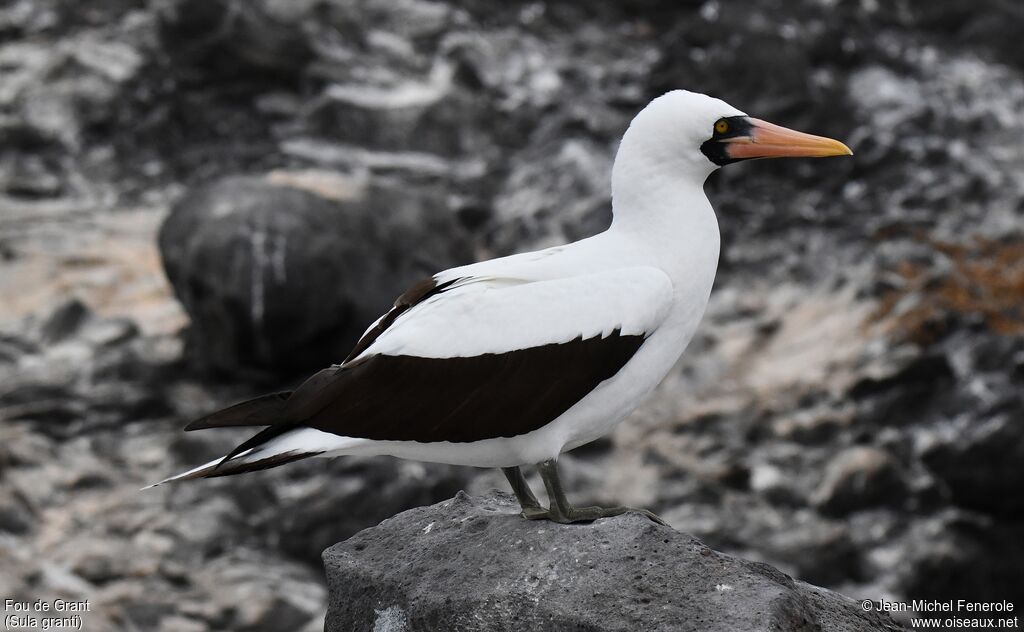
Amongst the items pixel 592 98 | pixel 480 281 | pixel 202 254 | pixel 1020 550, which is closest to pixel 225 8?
pixel 592 98

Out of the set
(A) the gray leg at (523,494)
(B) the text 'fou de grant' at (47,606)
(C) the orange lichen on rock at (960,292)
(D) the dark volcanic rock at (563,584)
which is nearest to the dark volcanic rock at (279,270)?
(B) the text 'fou de grant' at (47,606)

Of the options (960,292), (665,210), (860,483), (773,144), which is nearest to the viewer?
(665,210)

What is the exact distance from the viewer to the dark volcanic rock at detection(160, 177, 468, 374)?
1217 centimetres

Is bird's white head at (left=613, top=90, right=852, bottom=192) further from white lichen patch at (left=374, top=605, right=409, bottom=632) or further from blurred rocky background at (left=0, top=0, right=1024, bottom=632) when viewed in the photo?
blurred rocky background at (left=0, top=0, right=1024, bottom=632)

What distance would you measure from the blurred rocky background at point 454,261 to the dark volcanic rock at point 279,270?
3cm

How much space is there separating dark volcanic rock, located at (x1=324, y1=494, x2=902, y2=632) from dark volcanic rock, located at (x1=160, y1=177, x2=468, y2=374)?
652cm

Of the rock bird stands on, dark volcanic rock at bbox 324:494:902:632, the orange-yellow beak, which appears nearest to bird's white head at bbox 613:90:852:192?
the orange-yellow beak

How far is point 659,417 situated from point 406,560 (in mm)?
6963

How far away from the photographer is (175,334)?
1329cm

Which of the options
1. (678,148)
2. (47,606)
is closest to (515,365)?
(678,148)

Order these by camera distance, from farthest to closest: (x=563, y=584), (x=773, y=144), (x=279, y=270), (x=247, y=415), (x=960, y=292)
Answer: (x=960, y=292), (x=279, y=270), (x=773, y=144), (x=247, y=415), (x=563, y=584)

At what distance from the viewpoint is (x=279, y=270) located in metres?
12.2

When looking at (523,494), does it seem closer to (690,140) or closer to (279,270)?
(690,140)

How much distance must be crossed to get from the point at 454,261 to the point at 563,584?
824 centimetres
